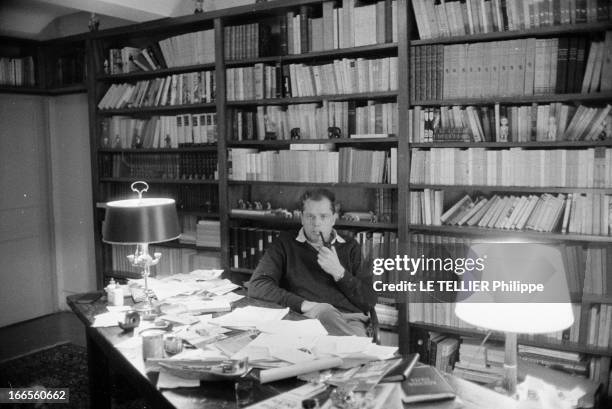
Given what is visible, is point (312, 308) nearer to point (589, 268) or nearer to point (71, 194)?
point (589, 268)

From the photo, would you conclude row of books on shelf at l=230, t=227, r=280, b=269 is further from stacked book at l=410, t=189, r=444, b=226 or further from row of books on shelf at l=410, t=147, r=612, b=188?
row of books on shelf at l=410, t=147, r=612, b=188

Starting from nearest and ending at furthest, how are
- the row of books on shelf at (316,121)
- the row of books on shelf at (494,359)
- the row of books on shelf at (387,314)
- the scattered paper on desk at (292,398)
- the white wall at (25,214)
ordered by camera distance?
the scattered paper on desk at (292,398) < the row of books on shelf at (494,359) < the row of books on shelf at (316,121) < the row of books on shelf at (387,314) < the white wall at (25,214)

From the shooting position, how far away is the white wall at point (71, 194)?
194 inches

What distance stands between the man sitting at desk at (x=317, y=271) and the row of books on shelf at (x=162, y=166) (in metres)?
1.09

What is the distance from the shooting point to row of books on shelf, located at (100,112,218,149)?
390 cm

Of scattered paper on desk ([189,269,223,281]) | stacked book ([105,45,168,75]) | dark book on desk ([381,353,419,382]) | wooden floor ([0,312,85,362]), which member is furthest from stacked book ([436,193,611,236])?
wooden floor ([0,312,85,362])

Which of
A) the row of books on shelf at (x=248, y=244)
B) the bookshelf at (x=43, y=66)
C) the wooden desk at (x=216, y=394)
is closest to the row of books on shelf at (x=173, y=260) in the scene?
the row of books on shelf at (x=248, y=244)

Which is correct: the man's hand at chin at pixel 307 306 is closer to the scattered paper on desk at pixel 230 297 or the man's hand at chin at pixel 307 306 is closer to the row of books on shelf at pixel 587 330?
the scattered paper on desk at pixel 230 297

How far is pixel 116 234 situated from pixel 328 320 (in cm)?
106

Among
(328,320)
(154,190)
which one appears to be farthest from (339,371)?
(154,190)

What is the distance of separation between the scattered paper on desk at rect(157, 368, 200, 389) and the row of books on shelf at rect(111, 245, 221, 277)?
7.33ft

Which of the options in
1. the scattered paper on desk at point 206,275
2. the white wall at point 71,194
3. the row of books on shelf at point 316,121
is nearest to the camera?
the scattered paper on desk at point 206,275

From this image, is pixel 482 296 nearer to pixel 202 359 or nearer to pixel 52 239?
pixel 202 359

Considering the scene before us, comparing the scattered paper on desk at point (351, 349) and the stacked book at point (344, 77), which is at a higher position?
the stacked book at point (344, 77)
